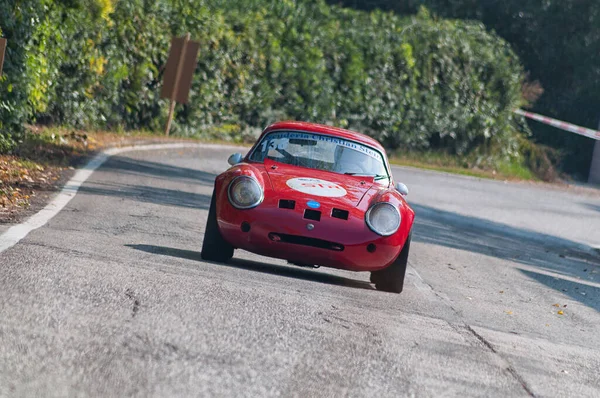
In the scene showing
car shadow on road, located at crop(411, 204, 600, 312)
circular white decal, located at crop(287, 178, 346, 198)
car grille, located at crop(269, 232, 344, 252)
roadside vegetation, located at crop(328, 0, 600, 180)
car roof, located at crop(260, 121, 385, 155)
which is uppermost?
roadside vegetation, located at crop(328, 0, 600, 180)

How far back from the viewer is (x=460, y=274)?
440 inches

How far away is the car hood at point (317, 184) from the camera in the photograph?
8.52 meters

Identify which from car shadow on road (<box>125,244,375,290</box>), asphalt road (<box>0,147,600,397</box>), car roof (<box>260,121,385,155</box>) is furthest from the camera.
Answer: car roof (<box>260,121,385,155</box>)

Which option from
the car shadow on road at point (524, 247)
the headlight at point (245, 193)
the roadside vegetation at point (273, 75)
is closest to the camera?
the headlight at point (245, 193)

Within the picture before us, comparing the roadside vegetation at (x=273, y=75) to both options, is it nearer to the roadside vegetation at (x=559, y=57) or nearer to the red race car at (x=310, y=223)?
the roadside vegetation at (x=559, y=57)

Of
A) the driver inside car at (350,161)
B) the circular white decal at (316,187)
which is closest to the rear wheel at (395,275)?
the circular white decal at (316,187)

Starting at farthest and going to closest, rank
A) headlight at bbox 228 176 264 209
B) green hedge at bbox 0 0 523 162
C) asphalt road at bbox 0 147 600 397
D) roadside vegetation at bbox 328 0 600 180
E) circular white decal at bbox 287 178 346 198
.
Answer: roadside vegetation at bbox 328 0 600 180
green hedge at bbox 0 0 523 162
circular white decal at bbox 287 178 346 198
headlight at bbox 228 176 264 209
asphalt road at bbox 0 147 600 397

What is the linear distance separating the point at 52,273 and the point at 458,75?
90.0 ft

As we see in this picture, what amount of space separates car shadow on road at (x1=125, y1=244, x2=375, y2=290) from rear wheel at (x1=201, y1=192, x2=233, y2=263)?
56 mm

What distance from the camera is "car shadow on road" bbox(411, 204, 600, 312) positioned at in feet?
39.3

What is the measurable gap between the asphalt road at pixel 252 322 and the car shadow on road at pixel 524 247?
0.13 metres

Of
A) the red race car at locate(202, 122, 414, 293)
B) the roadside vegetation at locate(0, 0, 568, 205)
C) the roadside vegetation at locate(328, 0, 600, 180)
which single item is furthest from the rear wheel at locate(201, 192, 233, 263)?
the roadside vegetation at locate(328, 0, 600, 180)

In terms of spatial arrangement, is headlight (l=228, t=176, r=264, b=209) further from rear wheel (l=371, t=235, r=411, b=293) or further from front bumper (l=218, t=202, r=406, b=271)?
rear wheel (l=371, t=235, r=411, b=293)

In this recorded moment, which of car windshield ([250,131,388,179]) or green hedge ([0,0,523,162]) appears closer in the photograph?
car windshield ([250,131,388,179])
